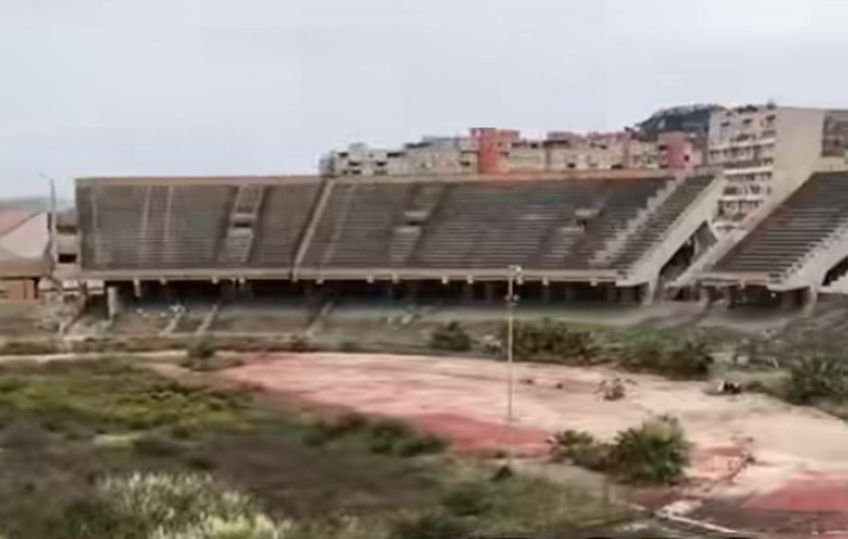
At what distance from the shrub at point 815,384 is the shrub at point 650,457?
10.7 meters

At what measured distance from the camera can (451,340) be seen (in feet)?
162

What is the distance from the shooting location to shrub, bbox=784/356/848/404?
118 ft

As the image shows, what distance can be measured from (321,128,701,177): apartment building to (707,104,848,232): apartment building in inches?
134

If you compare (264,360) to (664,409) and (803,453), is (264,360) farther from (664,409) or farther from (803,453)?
(803,453)

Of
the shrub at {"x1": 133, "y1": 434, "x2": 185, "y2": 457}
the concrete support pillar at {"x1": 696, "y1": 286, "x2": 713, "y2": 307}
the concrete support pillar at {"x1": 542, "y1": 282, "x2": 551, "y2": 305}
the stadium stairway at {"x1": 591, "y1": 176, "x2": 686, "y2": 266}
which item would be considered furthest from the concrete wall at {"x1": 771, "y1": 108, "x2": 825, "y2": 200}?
the shrub at {"x1": 133, "y1": 434, "x2": 185, "y2": 457}

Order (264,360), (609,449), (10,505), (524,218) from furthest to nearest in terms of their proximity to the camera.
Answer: (524,218), (264,360), (609,449), (10,505)

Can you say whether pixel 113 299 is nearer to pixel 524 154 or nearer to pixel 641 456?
pixel 641 456

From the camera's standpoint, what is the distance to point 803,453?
27.9 m

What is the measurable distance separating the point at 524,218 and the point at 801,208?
11.3 m

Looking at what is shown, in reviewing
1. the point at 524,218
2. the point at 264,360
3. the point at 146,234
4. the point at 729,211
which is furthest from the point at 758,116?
the point at 264,360

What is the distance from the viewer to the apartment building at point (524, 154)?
253ft

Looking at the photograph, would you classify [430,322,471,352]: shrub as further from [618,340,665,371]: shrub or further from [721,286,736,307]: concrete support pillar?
[721,286,736,307]: concrete support pillar

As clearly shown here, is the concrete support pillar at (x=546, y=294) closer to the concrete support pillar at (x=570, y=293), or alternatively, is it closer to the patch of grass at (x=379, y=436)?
the concrete support pillar at (x=570, y=293)

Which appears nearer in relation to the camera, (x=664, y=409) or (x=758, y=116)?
(x=664, y=409)
